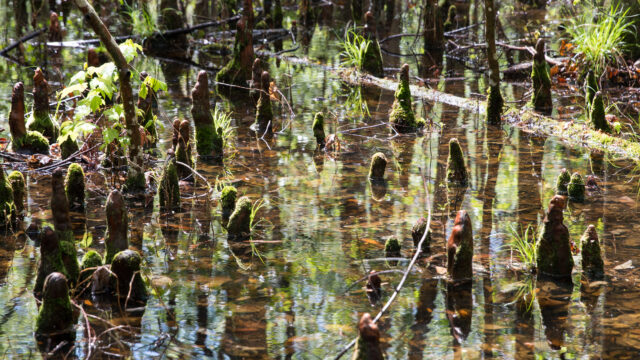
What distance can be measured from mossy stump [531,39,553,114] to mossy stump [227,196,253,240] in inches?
205

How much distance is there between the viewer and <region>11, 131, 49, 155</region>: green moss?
797cm

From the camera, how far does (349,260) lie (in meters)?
5.53

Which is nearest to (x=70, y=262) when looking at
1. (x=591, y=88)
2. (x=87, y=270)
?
(x=87, y=270)

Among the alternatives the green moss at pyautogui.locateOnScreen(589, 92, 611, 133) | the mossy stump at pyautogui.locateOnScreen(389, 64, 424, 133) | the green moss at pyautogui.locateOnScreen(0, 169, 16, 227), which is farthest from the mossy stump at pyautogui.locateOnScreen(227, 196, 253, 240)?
the green moss at pyautogui.locateOnScreen(589, 92, 611, 133)

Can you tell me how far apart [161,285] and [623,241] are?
361 centimetres

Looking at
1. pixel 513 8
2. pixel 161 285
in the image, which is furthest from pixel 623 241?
pixel 513 8

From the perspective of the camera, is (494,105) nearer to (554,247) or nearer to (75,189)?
(554,247)

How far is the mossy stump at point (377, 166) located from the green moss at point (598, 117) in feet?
9.66

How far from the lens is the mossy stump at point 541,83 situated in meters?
9.52

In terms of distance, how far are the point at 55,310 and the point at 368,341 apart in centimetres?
198

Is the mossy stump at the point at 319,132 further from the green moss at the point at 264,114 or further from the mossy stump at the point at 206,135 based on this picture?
the mossy stump at the point at 206,135

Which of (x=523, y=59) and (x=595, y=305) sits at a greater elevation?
(x=523, y=59)

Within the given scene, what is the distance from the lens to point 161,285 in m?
5.13

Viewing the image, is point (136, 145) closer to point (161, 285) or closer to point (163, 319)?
point (161, 285)
